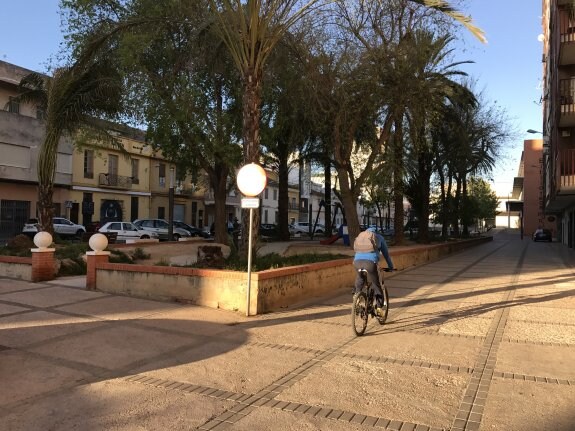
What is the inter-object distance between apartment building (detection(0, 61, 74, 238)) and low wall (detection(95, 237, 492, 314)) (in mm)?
24045

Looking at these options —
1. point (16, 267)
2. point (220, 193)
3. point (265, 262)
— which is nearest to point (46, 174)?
point (16, 267)

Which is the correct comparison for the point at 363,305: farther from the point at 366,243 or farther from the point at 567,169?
the point at 567,169

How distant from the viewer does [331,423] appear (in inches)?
169

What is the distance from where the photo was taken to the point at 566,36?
23.8 meters

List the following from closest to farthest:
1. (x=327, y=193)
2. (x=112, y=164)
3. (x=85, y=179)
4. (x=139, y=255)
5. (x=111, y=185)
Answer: (x=139, y=255) → (x=327, y=193) → (x=85, y=179) → (x=111, y=185) → (x=112, y=164)

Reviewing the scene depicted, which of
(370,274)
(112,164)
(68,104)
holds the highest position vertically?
(112,164)

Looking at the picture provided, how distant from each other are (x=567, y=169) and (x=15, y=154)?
30588 millimetres

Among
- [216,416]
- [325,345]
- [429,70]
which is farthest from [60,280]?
[429,70]

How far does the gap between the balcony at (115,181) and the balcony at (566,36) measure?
101 ft

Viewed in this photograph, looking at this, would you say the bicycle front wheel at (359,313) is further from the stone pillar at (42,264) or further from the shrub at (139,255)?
the shrub at (139,255)

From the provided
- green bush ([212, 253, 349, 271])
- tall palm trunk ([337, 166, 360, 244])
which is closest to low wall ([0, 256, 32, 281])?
green bush ([212, 253, 349, 271])

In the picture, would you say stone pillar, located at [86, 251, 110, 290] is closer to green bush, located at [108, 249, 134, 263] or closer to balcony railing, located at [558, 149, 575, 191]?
green bush, located at [108, 249, 134, 263]

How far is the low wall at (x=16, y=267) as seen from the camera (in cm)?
1221

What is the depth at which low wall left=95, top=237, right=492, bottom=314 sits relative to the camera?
9.11 metres
